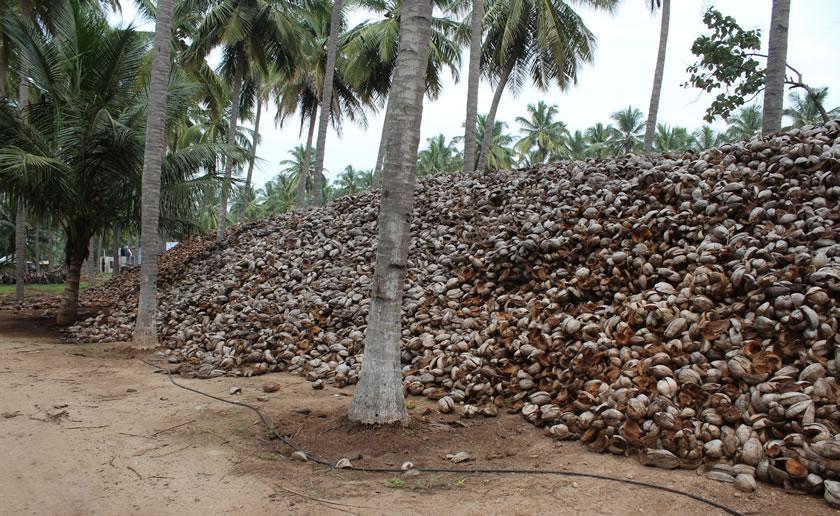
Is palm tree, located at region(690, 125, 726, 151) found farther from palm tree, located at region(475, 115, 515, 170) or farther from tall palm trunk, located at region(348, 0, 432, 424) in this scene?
tall palm trunk, located at region(348, 0, 432, 424)

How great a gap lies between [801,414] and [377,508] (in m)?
2.47

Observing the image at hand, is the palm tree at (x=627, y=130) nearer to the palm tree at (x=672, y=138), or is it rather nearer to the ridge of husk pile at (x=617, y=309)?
the palm tree at (x=672, y=138)

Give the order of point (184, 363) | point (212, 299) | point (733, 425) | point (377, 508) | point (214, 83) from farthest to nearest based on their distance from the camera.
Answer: point (214, 83)
point (212, 299)
point (184, 363)
point (733, 425)
point (377, 508)

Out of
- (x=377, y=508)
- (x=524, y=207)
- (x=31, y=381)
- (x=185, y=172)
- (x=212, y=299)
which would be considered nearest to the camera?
(x=377, y=508)

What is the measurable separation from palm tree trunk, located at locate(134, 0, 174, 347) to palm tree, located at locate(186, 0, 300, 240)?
5585mm

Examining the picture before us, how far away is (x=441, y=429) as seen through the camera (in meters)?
4.01

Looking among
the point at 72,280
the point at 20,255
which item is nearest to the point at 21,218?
the point at 20,255

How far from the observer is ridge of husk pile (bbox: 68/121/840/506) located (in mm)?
3283

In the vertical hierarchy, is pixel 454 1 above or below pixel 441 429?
above

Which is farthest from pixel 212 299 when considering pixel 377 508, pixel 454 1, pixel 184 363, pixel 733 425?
pixel 454 1

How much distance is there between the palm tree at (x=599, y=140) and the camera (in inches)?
1469

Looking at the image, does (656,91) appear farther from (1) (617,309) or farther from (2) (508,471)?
(2) (508,471)

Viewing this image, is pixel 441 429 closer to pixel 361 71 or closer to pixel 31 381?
pixel 31 381

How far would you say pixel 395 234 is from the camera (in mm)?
4020
